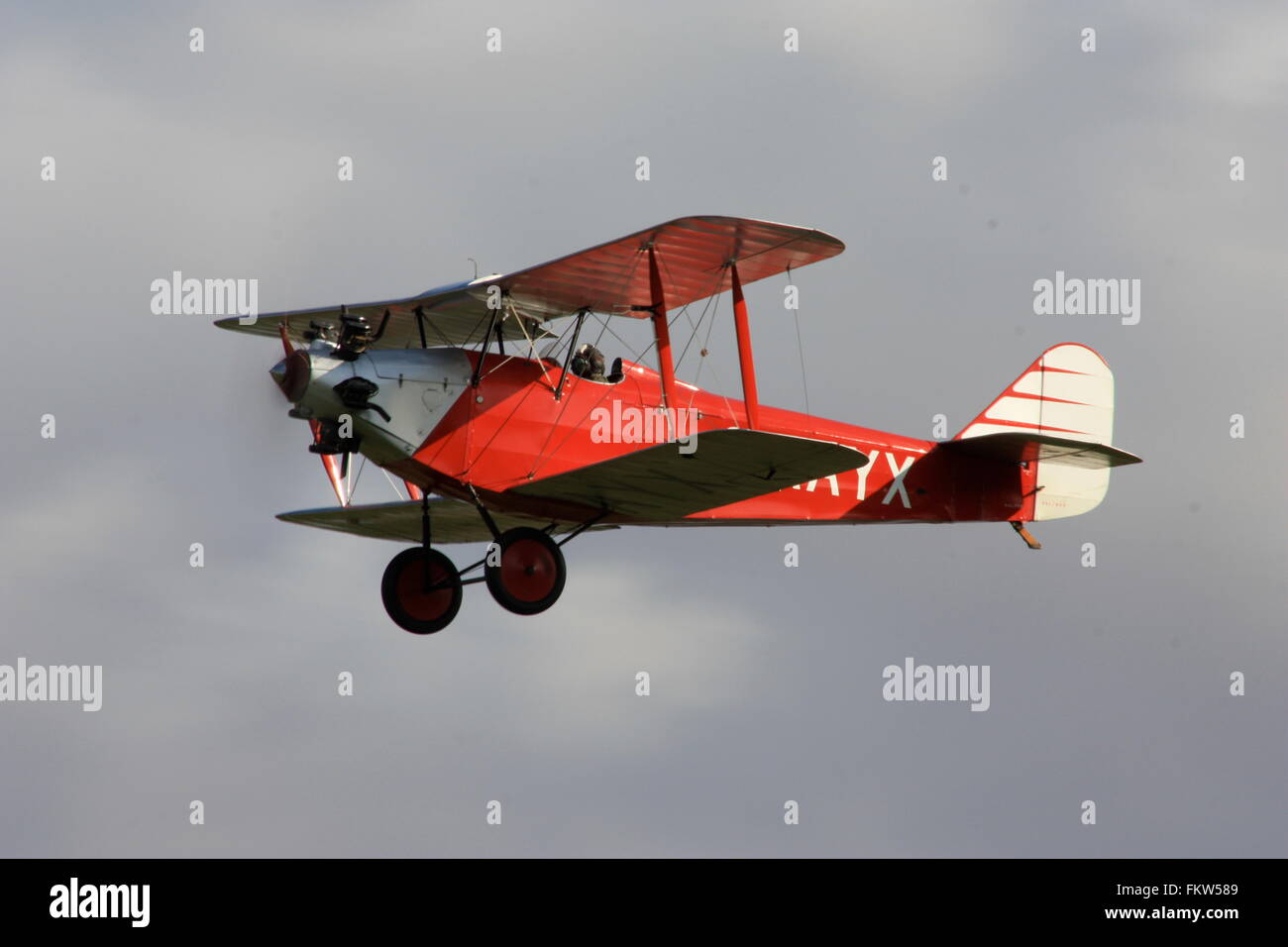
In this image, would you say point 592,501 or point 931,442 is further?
point 931,442

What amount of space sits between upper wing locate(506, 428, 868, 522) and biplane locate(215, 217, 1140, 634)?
0.03m

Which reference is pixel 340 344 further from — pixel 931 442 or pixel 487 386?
pixel 931 442

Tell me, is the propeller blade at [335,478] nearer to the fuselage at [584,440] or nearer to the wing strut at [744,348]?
the fuselage at [584,440]

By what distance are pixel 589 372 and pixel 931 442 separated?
417 cm

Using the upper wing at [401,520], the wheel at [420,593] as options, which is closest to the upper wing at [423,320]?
the upper wing at [401,520]

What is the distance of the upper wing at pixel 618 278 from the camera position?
17.5 meters

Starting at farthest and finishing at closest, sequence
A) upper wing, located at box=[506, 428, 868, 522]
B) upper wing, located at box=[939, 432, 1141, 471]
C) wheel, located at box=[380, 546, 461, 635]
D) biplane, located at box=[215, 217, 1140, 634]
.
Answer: wheel, located at box=[380, 546, 461, 635] < upper wing, located at box=[939, 432, 1141, 471] < biplane, located at box=[215, 217, 1140, 634] < upper wing, located at box=[506, 428, 868, 522]

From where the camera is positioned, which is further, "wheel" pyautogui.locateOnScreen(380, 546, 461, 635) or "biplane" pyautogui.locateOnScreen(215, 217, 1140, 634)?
"wheel" pyautogui.locateOnScreen(380, 546, 461, 635)

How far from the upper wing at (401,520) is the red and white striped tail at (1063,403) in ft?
16.4

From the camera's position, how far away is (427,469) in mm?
17938

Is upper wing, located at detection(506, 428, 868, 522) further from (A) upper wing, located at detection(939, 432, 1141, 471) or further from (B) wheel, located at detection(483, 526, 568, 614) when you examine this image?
(A) upper wing, located at detection(939, 432, 1141, 471)

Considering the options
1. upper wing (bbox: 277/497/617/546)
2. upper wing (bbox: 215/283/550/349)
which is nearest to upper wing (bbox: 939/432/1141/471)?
upper wing (bbox: 277/497/617/546)

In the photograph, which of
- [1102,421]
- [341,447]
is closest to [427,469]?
[341,447]

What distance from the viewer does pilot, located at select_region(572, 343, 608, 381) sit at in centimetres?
1852
